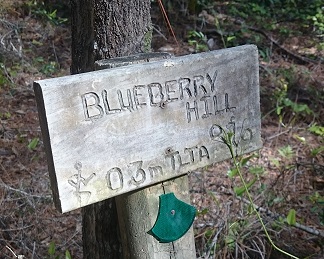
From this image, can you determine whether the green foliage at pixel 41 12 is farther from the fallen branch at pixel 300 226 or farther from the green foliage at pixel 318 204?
the fallen branch at pixel 300 226

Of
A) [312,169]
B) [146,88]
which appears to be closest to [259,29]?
[312,169]

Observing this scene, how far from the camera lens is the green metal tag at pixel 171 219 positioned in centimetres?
176

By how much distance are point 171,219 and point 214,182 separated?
1.87 meters

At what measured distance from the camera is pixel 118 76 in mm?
1526

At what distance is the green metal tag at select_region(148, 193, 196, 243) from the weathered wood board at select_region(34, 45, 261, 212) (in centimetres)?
12

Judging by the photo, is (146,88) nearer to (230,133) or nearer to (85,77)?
(85,77)

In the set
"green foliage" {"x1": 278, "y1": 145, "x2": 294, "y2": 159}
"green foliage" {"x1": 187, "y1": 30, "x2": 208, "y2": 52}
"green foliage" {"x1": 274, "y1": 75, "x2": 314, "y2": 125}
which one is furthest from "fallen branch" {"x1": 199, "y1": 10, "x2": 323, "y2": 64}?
"green foliage" {"x1": 278, "y1": 145, "x2": 294, "y2": 159}

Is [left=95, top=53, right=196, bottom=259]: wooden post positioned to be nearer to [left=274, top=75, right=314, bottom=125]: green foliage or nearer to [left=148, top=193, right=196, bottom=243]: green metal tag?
[left=148, top=193, right=196, bottom=243]: green metal tag

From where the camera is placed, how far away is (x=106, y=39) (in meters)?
2.02

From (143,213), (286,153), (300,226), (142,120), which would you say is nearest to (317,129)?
(286,153)

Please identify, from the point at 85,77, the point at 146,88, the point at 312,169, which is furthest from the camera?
the point at 312,169

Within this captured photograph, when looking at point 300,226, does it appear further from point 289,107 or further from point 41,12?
point 41,12

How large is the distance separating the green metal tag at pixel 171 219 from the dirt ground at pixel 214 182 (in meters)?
0.63

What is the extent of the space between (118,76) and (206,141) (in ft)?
1.31
